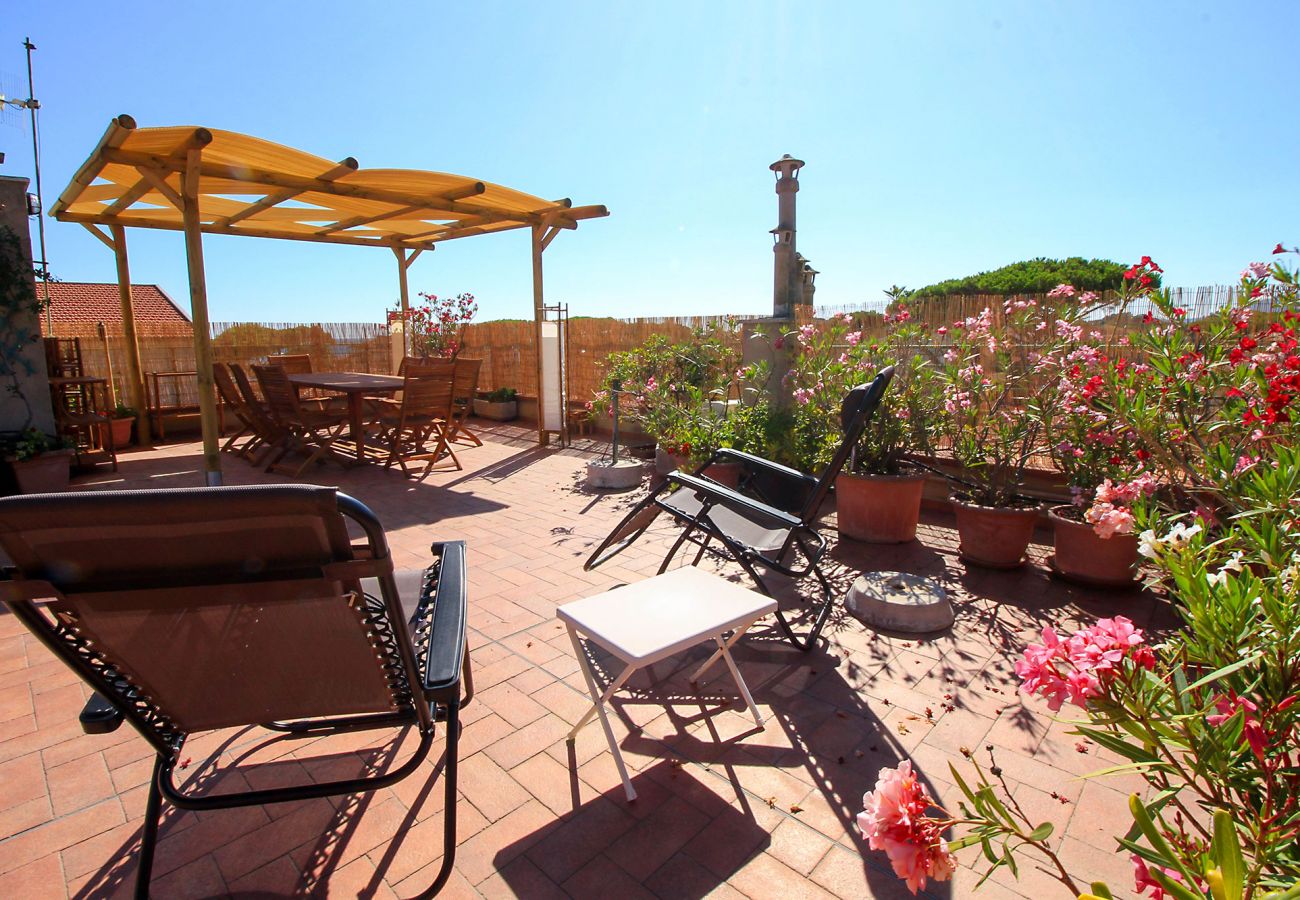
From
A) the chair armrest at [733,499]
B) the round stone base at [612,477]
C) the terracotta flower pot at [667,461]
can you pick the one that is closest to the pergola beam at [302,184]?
the round stone base at [612,477]

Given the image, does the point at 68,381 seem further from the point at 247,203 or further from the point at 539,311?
the point at 539,311

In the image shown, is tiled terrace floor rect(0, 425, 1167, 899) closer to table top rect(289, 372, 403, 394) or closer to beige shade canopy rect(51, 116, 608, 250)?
table top rect(289, 372, 403, 394)

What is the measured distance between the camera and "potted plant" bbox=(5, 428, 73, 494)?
5.38 meters

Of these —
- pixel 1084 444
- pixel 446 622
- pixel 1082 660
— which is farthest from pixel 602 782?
pixel 1084 444

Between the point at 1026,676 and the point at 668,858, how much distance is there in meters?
1.06

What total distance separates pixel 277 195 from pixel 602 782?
637cm

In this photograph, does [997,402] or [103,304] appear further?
[103,304]

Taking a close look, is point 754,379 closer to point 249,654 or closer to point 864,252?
point 249,654

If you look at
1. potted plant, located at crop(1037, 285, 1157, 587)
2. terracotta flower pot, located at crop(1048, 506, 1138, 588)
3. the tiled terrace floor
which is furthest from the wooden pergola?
terracotta flower pot, located at crop(1048, 506, 1138, 588)

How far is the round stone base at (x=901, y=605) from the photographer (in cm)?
294

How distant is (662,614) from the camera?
2.02 meters

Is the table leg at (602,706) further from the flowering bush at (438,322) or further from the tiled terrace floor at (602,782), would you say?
the flowering bush at (438,322)

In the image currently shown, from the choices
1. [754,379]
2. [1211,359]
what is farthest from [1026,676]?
[754,379]

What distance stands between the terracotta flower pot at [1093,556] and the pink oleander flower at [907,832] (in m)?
2.93
